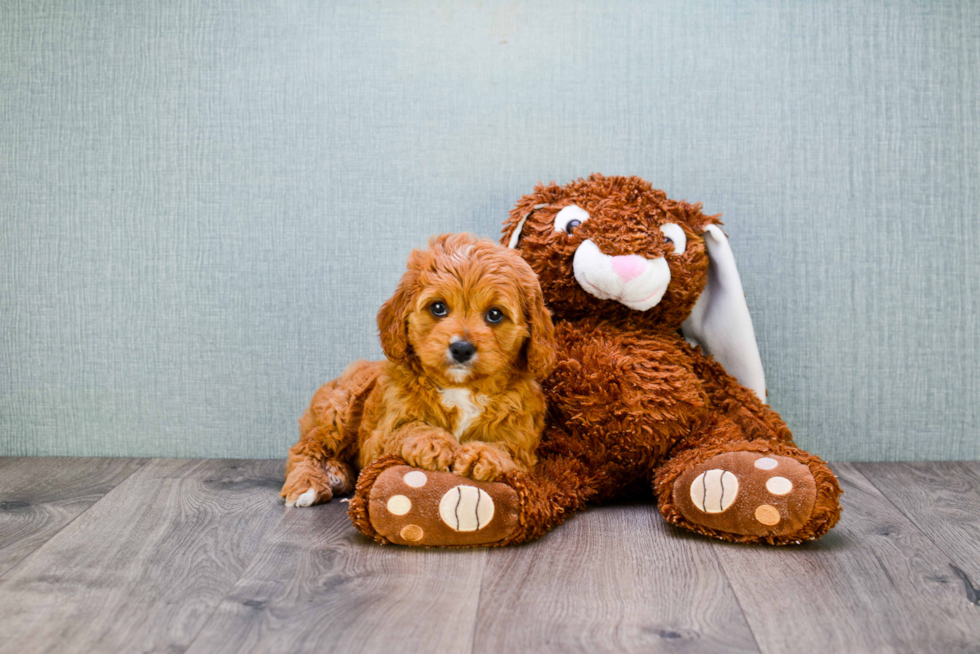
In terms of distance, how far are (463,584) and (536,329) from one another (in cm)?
41

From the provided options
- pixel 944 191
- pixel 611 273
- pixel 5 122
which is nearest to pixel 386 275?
pixel 611 273

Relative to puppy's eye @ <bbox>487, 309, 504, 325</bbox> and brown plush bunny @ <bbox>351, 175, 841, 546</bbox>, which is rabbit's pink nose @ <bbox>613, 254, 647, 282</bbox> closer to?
brown plush bunny @ <bbox>351, 175, 841, 546</bbox>

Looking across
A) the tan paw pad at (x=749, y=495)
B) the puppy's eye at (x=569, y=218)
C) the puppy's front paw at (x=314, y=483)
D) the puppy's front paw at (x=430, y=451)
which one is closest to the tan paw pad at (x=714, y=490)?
the tan paw pad at (x=749, y=495)

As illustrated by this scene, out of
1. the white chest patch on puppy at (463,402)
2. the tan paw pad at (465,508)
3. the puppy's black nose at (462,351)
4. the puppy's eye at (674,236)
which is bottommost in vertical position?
the tan paw pad at (465,508)

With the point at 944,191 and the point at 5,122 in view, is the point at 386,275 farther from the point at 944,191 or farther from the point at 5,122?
the point at 944,191

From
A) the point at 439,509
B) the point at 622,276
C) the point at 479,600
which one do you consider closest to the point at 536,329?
the point at 622,276

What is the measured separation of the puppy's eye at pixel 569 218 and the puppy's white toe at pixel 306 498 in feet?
2.17

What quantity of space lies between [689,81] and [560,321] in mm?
625

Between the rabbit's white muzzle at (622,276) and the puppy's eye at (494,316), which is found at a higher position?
the rabbit's white muzzle at (622,276)

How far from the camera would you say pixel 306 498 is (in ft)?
4.72

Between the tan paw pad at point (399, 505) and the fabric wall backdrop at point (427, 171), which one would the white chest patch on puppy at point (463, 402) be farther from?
the fabric wall backdrop at point (427, 171)

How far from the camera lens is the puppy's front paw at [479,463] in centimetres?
121

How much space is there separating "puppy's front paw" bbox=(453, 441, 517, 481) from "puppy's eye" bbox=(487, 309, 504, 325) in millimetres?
198

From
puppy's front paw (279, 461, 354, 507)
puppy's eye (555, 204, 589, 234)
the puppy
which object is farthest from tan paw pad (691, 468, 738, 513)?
puppy's front paw (279, 461, 354, 507)
